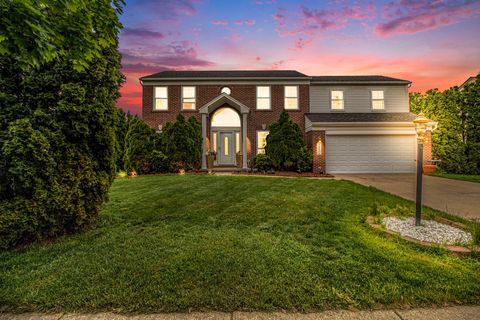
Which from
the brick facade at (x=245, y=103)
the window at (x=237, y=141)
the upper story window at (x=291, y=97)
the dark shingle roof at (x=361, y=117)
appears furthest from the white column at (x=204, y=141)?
the dark shingle roof at (x=361, y=117)

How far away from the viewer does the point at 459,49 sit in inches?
547

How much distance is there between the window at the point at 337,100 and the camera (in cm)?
1542

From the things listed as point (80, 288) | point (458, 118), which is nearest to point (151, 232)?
point (80, 288)

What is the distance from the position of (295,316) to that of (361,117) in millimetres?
14891

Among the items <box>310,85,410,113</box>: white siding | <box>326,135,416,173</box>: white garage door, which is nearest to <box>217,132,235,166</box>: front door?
<box>310,85,410,113</box>: white siding

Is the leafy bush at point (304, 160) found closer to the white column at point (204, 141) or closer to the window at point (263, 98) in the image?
the window at point (263, 98)

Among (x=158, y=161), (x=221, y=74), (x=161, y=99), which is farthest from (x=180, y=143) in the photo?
(x=221, y=74)

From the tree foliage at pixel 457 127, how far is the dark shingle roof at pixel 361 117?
211 centimetres

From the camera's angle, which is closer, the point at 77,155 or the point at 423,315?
the point at 423,315

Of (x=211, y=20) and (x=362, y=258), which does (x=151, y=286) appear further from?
(x=211, y=20)

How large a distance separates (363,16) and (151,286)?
Answer: 50.6ft

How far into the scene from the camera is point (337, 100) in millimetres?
15453

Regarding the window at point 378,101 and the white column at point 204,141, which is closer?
the white column at point 204,141

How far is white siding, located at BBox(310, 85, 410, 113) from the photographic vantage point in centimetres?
1532
